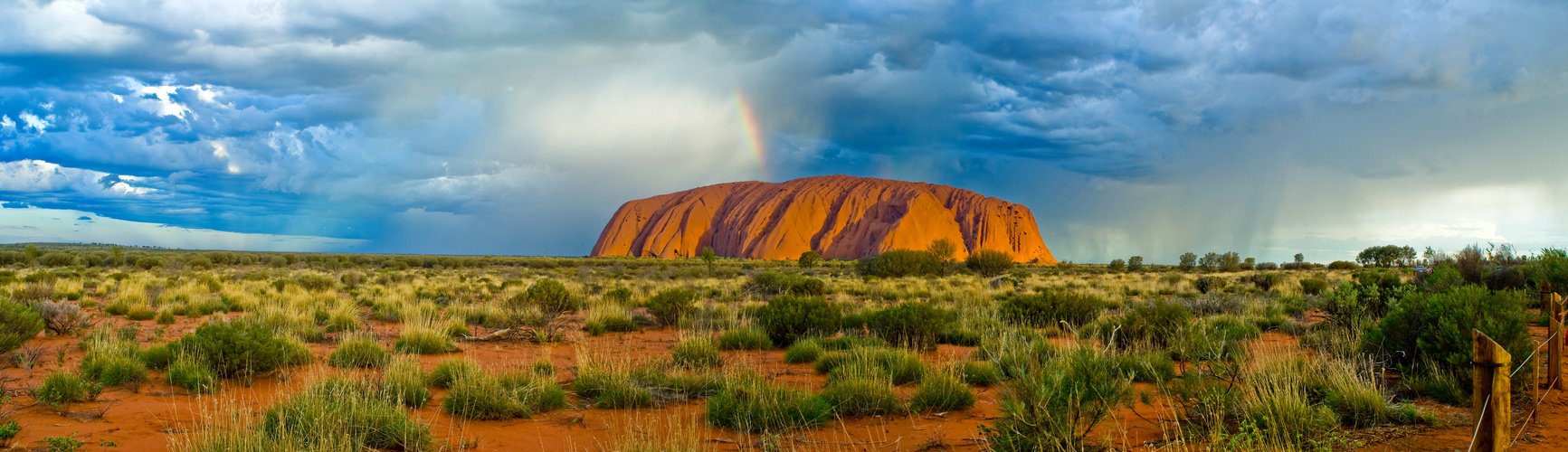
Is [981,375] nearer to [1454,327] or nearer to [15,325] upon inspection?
[1454,327]

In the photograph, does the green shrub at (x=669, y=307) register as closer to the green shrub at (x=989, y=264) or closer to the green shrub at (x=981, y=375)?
the green shrub at (x=981, y=375)

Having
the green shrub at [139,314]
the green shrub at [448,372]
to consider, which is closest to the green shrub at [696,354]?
the green shrub at [448,372]

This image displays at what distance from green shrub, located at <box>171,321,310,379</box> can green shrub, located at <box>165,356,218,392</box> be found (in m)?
0.15

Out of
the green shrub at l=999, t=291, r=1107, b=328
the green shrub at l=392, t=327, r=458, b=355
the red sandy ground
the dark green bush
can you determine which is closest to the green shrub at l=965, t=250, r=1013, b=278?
the dark green bush

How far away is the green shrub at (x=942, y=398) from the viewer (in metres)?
6.29

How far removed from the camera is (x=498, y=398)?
20.4 ft

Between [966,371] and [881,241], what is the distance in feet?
329

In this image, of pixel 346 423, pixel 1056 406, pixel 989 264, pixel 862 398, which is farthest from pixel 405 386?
pixel 989 264

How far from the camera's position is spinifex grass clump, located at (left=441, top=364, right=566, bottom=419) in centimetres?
615

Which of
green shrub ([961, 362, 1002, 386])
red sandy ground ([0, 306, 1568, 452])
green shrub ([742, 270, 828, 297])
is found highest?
green shrub ([742, 270, 828, 297])

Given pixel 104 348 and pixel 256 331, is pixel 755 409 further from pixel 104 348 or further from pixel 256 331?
pixel 104 348

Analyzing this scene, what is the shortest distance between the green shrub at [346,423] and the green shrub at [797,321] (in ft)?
20.0

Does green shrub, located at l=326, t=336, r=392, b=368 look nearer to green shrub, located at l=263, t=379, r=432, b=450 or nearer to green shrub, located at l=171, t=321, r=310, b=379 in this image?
green shrub, located at l=171, t=321, r=310, b=379

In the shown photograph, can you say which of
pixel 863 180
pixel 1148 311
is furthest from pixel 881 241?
pixel 1148 311
